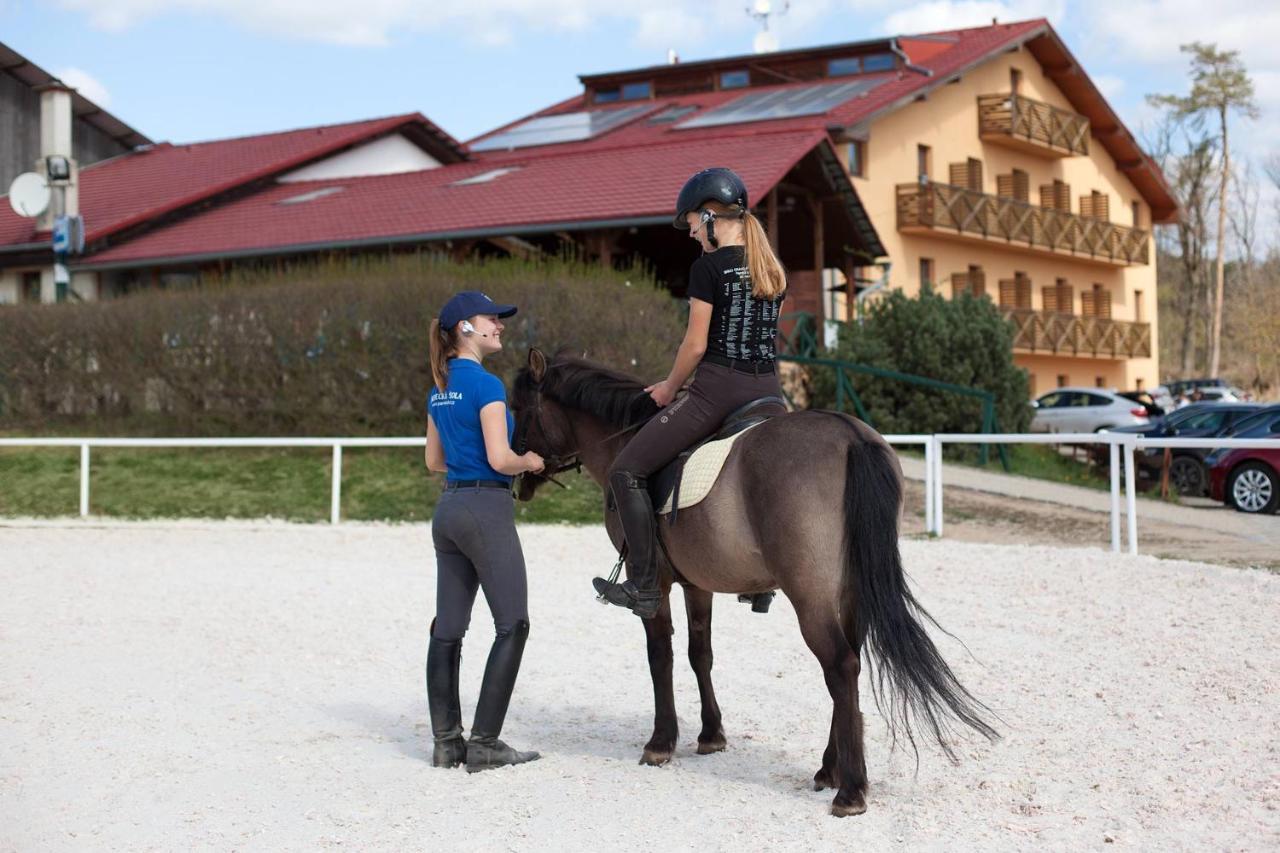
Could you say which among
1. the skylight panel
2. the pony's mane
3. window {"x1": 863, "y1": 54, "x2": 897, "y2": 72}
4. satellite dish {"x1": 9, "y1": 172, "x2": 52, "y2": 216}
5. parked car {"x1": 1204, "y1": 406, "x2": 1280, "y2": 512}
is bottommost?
parked car {"x1": 1204, "y1": 406, "x2": 1280, "y2": 512}

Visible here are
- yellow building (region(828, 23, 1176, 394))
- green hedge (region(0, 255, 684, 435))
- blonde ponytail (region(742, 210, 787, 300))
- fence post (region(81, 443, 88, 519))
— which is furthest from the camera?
yellow building (region(828, 23, 1176, 394))

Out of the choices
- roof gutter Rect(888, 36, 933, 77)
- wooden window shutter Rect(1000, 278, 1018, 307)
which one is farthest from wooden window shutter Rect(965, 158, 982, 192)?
roof gutter Rect(888, 36, 933, 77)

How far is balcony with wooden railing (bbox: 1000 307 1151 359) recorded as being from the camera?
3928cm

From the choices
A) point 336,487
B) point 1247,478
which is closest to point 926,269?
point 1247,478

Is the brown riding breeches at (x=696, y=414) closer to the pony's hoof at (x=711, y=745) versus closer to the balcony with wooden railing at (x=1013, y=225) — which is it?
the pony's hoof at (x=711, y=745)

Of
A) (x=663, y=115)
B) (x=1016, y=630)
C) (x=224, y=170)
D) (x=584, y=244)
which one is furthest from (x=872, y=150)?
(x=1016, y=630)

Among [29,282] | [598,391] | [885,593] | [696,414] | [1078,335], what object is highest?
[29,282]

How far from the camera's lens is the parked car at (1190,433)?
52.7 feet

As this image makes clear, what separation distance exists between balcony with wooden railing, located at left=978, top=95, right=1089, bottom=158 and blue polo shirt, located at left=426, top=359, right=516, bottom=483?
3701 cm

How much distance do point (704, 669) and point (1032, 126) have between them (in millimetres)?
38274

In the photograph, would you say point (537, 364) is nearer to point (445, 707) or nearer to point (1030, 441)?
point (445, 707)

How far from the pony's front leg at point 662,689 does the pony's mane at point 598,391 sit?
85cm

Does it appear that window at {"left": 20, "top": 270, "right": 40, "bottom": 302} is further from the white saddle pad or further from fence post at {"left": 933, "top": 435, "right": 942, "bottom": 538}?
the white saddle pad

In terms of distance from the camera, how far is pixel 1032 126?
41344 millimetres
